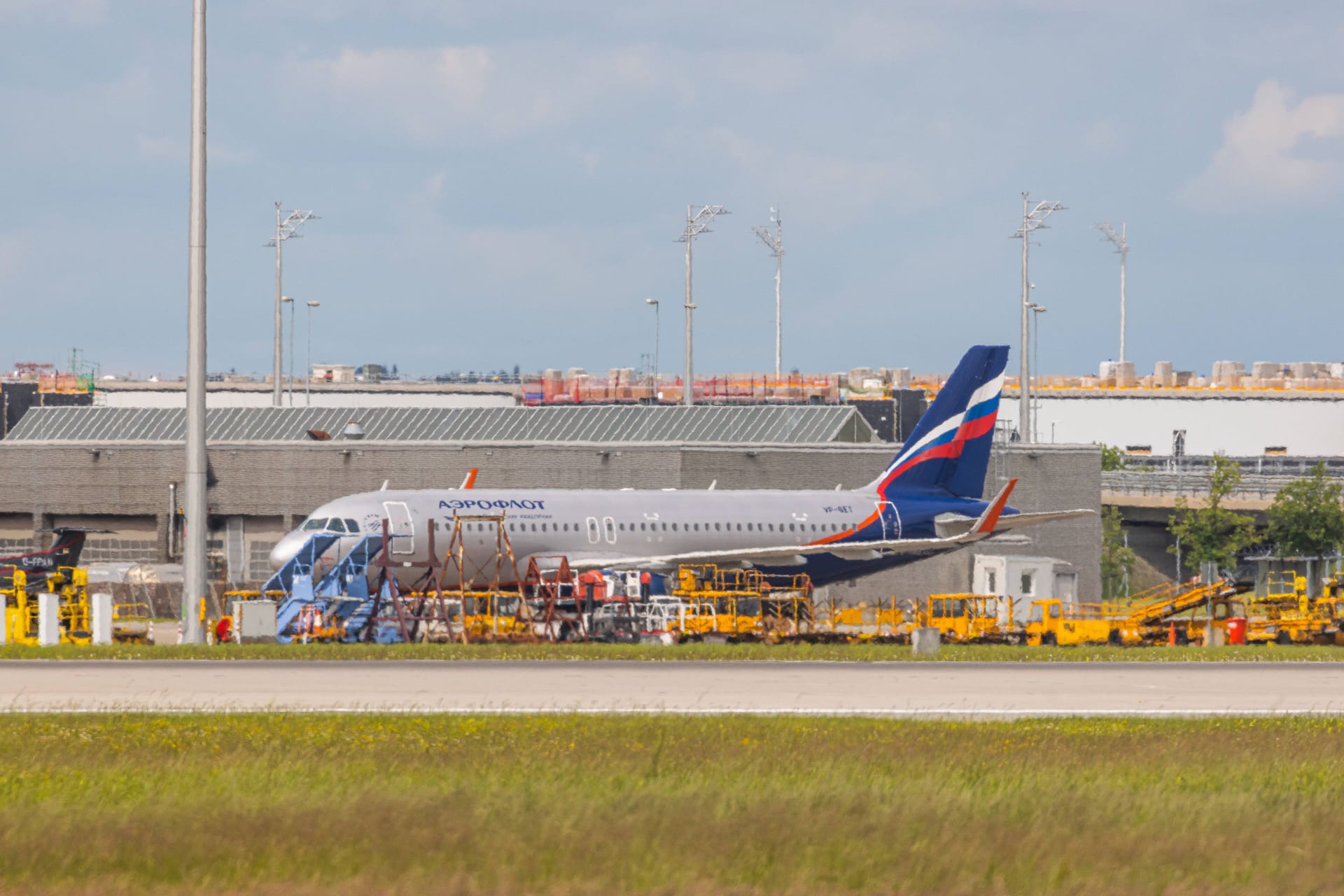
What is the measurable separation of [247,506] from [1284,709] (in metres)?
52.6

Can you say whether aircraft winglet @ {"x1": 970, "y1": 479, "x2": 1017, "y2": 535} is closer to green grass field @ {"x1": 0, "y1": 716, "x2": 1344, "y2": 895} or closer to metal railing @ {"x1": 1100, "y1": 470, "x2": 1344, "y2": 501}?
green grass field @ {"x1": 0, "y1": 716, "x2": 1344, "y2": 895}

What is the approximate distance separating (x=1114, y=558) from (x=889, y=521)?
4442 cm

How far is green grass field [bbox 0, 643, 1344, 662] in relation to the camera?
36.7 metres

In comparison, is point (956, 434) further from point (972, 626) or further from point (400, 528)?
point (400, 528)

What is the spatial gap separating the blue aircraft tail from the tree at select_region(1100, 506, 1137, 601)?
3822 centimetres

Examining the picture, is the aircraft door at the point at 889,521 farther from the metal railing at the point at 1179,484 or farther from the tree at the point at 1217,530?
the metal railing at the point at 1179,484

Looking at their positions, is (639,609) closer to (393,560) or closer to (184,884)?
(393,560)

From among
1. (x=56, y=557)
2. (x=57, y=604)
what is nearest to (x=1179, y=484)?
(x=56, y=557)

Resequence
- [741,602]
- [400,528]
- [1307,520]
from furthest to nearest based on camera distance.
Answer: [1307,520], [741,602], [400,528]

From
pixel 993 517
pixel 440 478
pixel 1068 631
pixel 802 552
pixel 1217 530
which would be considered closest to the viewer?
pixel 1068 631

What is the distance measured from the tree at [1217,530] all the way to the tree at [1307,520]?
5.58 ft

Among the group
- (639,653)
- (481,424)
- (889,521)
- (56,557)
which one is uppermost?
(481,424)

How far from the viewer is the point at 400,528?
49.5 meters

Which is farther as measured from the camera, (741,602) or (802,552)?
(802,552)
